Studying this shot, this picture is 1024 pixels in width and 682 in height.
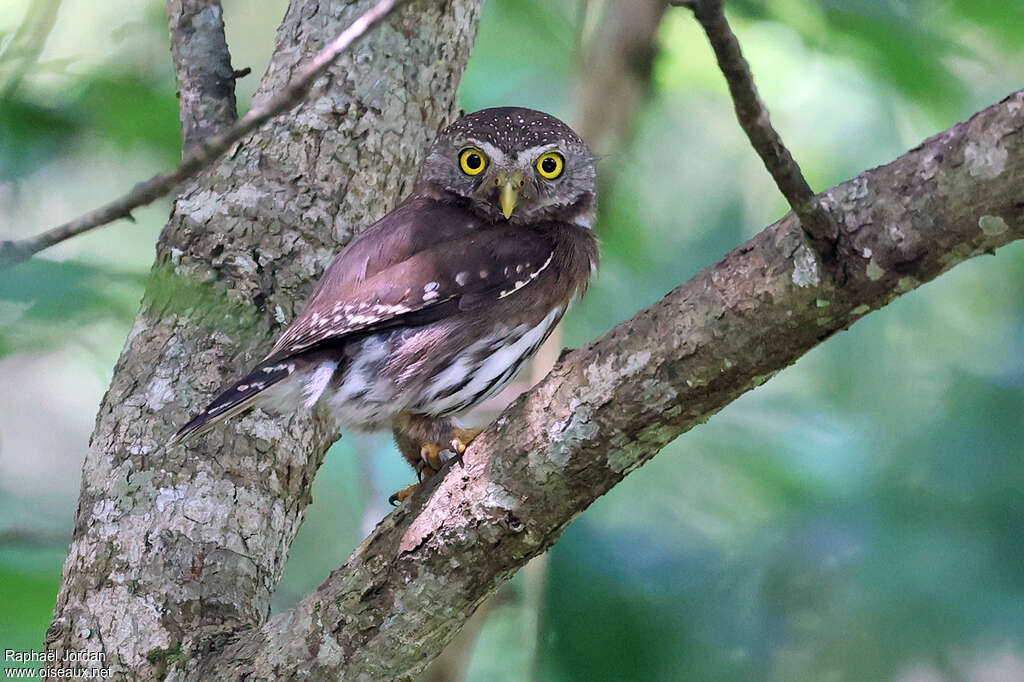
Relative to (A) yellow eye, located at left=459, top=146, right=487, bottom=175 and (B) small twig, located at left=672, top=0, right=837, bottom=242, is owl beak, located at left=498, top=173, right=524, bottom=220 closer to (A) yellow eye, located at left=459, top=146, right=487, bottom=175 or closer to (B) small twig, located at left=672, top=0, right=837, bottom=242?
(A) yellow eye, located at left=459, top=146, right=487, bottom=175

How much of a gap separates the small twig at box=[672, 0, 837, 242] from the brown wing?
1.80 meters

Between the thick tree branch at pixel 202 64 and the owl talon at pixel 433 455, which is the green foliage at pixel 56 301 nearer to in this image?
the owl talon at pixel 433 455

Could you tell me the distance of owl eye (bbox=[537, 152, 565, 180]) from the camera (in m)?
4.54

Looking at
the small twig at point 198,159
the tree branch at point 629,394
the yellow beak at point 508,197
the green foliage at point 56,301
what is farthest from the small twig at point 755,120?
the yellow beak at point 508,197

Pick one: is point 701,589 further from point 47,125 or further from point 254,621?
point 47,125

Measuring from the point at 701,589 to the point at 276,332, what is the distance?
1829 millimetres

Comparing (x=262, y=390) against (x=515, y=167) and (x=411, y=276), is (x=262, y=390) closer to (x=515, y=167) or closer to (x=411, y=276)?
(x=411, y=276)

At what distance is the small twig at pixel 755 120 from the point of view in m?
1.88

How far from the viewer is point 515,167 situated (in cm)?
445

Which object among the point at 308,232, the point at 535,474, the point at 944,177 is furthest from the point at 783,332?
the point at 308,232

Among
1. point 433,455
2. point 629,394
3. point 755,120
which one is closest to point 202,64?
point 433,455

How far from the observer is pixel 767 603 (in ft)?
14.1

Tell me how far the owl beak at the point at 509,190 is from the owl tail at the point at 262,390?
2.98 feet

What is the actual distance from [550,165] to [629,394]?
7.17ft
